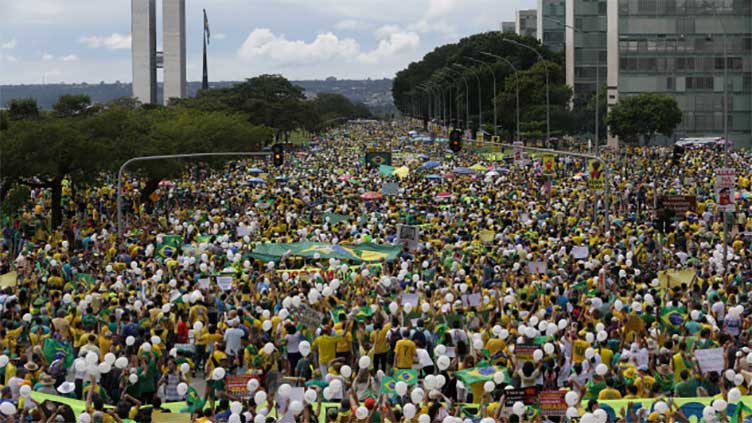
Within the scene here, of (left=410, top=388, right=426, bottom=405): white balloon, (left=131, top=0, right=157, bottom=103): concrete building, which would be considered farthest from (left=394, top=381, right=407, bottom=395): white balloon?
(left=131, top=0, right=157, bottom=103): concrete building

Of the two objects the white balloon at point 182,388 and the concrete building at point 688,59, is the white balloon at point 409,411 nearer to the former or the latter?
the white balloon at point 182,388

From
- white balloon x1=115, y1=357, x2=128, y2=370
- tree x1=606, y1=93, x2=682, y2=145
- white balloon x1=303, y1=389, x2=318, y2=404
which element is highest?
tree x1=606, y1=93, x2=682, y2=145

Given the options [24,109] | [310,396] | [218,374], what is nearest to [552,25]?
[24,109]

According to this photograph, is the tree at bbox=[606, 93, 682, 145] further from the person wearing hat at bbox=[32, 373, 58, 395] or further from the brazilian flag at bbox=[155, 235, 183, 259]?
the person wearing hat at bbox=[32, 373, 58, 395]

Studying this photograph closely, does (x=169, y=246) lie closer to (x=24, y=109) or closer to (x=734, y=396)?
(x=734, y=396)

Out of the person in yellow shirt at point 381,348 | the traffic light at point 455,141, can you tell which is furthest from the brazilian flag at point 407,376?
the traffic light at point 455,141
